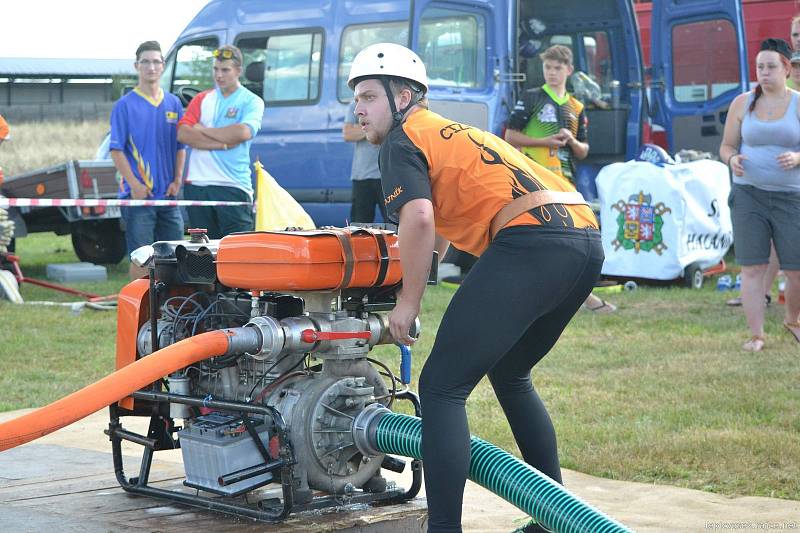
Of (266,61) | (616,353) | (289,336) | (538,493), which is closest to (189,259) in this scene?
(289,336)

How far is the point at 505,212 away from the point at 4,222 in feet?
25.4

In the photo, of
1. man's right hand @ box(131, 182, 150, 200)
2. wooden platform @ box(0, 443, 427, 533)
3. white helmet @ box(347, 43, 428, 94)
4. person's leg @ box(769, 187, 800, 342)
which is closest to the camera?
white helmet @ box(347, 43, 428, 94)

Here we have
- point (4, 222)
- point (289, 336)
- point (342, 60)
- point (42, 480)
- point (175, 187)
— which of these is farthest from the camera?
point (342, 60)

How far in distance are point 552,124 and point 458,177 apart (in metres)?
5.84

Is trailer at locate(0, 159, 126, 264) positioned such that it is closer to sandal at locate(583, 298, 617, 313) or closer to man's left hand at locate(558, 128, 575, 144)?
man's left hand at locate(558, 128, 575, 144)

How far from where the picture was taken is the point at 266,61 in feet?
39.3

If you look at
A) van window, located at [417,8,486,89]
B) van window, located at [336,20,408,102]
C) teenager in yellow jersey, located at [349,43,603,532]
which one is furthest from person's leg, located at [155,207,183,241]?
teenager in yellow jersey, located at [349,43,603,532]

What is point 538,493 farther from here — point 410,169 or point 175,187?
point 175,187

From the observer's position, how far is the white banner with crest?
10.4 metres

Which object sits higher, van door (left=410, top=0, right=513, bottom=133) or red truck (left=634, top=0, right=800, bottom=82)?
red truck (left=634, top=0, right=800, bottom=82)

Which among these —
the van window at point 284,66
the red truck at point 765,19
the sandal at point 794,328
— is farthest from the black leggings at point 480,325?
the red truck at point 765,19

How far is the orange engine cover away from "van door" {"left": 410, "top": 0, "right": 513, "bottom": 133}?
251 inches

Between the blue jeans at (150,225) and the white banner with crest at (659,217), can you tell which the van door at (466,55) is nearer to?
the white banner with crest at (659,217)

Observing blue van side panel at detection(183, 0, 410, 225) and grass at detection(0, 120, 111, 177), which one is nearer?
blue van side panel at detection(183, 0, 410, 225)
